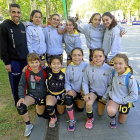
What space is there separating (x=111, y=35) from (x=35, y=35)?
1.71 m

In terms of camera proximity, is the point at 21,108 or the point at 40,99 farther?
the point at 40,99

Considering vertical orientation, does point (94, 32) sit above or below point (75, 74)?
above

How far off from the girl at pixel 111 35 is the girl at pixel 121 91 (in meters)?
0.73

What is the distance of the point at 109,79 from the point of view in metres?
2.91

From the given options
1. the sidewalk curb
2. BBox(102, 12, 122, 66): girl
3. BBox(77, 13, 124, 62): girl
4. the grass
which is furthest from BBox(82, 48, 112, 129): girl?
the grass

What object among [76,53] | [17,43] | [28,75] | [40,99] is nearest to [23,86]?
[28,75]

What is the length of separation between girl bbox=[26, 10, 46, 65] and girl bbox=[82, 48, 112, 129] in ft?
4.03

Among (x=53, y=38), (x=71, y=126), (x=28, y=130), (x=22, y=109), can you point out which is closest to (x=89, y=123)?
(x=71, y=126)

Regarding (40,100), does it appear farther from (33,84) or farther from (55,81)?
(55,81)

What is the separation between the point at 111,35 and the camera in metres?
3.33

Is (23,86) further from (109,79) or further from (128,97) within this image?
(128,97)

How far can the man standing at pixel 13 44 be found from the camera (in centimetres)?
284

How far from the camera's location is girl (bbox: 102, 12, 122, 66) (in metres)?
3.27

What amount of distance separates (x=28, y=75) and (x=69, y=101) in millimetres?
929
